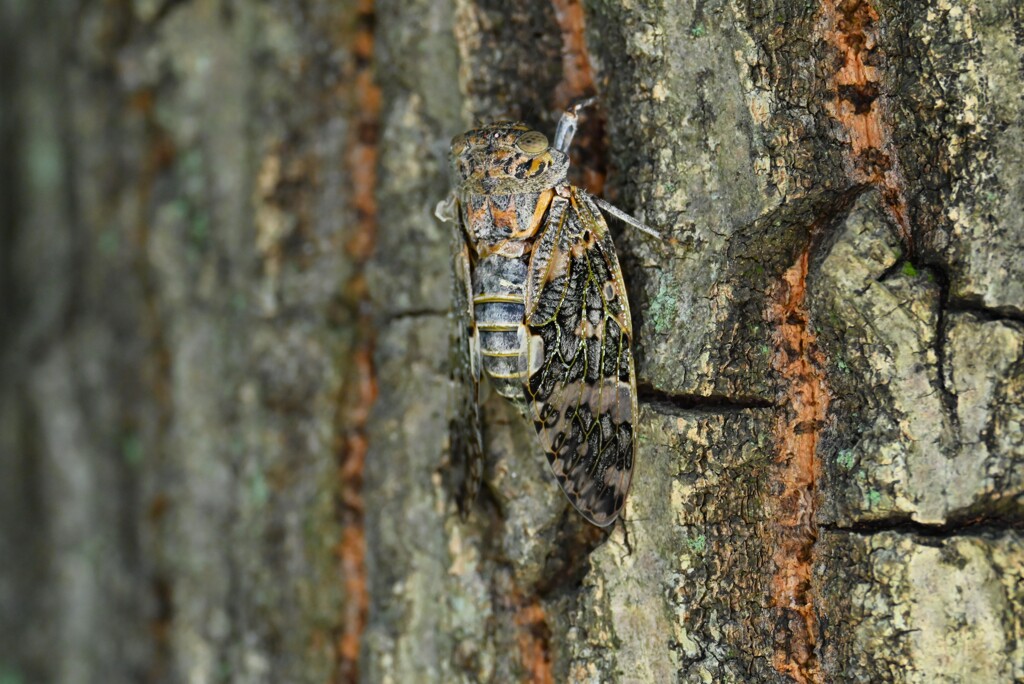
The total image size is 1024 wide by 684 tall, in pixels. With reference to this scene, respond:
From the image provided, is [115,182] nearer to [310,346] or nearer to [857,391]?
[310,346]

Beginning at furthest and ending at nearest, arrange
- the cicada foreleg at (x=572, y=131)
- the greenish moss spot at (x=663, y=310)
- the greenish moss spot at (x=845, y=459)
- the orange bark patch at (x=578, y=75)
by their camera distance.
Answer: the orange bark patch at (x=578, y=75)
the cicada foreleg at (x=572, y=131)
the greenish moss spot at (x=663, y=310)
the greenish moss spot at (x=845, y=459)

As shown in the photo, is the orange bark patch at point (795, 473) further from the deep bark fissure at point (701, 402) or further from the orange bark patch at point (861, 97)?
the orange bark patch at point (861, 97)

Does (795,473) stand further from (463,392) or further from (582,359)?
(463,392)

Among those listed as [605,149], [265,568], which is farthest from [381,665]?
[605,149]

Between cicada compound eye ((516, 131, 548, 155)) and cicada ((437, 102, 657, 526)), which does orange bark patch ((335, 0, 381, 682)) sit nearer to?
cicada ((437, 102, 657, 526))

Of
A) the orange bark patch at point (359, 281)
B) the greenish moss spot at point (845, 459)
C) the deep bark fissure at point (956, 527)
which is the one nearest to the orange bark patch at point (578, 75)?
the orange bark patch at point (359, 281)

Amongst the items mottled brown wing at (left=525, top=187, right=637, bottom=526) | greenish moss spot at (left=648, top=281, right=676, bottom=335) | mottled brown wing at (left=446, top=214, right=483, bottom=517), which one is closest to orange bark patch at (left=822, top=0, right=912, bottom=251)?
greenish moss spot at (left=648, top=281, right=676, bottom=335)

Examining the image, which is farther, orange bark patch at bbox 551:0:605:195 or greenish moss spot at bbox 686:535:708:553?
orange bark patch at bbox 551:0:605:195
